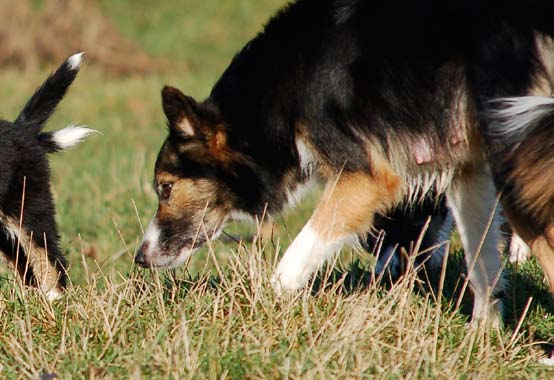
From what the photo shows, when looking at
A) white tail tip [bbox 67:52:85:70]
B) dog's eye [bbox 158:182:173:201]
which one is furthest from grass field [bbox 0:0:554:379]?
white tail tip [bbox 67:52:85:70]

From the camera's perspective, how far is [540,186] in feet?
13.3

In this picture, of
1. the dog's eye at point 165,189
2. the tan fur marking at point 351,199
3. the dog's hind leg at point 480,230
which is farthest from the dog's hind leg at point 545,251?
the dog's eye at point 165,189

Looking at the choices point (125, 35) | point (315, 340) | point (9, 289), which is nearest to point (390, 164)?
point (315, 340)

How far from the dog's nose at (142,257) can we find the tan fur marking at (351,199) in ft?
3.32

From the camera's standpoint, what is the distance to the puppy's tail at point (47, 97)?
5980mm

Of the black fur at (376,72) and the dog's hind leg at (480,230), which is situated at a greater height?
the black fur at (376,72)

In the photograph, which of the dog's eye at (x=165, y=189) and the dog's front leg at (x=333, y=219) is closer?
the dog's front leg at (x=333, y=219)

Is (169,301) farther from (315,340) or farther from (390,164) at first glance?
(390,164)

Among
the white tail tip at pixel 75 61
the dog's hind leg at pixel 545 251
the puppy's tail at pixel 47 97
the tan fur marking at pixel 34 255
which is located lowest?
the dog's hind leg at pixel 545 251

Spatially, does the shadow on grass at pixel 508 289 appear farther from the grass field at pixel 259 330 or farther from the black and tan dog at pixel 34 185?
the black and tan dog at pixel 34 185

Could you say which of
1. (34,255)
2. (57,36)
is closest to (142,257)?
(34,255)

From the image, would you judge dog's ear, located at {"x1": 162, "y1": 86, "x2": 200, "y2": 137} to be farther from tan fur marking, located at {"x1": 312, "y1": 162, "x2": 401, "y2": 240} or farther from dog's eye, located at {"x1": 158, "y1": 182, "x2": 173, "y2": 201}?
tan fur marking, located at {"x1": 312, "y1": 162, "x2": 401, "y2": 240}

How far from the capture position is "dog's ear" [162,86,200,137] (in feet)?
15.7

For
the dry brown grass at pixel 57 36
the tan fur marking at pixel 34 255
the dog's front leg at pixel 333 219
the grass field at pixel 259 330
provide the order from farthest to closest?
the dry brown grass at pixel 57 36 → the tan fur marking at pixel 34 255 → the dog's front leg at pixel 333 219 → the grass field at pixel 259 330
